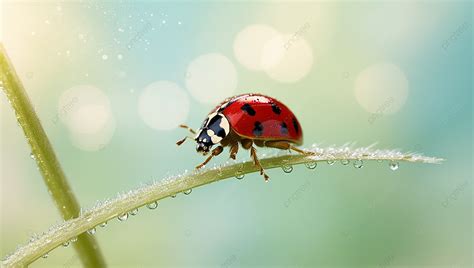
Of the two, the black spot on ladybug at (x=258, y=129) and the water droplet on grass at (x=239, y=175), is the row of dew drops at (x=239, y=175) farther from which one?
the black spot on ladybug at (x=258, y=129)

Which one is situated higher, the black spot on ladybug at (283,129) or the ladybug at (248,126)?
the ladybug at (248,126)

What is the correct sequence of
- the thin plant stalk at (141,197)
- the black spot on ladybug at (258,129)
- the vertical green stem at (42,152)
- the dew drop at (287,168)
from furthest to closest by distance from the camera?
the black spot on ladybug at (258,129)
the dew drop at (287,168)
the vertical green stem at (42,152)
the thin plant stalk at (141,197)

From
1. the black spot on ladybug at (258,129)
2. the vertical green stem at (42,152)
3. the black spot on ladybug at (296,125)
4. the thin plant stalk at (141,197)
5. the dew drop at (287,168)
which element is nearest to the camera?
the thin plant stalk at (141,197)

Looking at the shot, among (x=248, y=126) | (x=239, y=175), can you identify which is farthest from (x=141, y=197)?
(x=248, y=126)

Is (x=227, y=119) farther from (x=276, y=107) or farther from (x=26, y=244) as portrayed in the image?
(x=26, y=244)

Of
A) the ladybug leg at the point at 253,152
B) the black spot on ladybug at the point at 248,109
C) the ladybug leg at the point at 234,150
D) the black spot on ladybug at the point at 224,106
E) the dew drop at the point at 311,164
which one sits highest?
the black spot on ladybug at the point at 224,106

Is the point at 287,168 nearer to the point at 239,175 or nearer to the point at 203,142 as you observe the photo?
the point at 239,175

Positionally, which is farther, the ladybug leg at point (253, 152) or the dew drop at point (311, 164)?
the ladybug leg at point (253, 152)

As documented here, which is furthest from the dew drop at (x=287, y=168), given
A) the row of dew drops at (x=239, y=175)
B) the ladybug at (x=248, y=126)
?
the ladybug at (x=248, y=126)

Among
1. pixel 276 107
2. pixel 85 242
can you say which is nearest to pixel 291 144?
pixel 276 107
